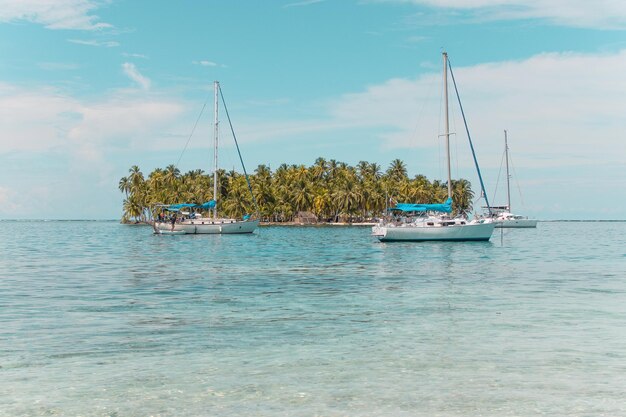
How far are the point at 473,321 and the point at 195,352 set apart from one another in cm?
713

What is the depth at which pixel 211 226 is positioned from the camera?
259 feet

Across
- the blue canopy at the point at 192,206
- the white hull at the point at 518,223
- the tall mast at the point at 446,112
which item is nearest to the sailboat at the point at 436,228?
the tall mast at the point at 446,112

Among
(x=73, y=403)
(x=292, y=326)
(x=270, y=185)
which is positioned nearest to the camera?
(x=73, y=403)

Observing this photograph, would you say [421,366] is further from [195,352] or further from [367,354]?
[195,352]

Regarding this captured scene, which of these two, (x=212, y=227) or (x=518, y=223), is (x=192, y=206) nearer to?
(x=212, y=227)

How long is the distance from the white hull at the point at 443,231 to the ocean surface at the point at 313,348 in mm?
30105

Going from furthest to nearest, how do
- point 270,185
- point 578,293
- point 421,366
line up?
1. point 270,185
2. point 578,293
3. point 421,366

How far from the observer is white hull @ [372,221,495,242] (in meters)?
55.8

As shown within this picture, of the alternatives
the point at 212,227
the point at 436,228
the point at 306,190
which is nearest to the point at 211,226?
the point at 212,227

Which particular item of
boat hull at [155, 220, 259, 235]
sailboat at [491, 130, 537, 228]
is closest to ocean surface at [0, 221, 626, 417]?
boat hull at [155, 220, 259, 235]

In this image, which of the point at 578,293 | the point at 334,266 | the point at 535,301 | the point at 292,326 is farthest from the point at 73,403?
the point at 334,266

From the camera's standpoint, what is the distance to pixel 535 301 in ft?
64.1

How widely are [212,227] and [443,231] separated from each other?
33059 millimetres

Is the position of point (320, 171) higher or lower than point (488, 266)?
higher
